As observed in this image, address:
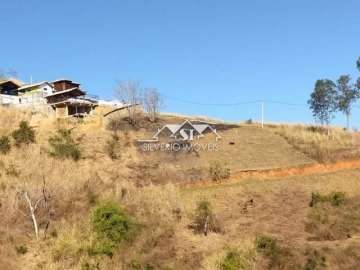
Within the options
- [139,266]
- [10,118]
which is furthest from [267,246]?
[10,118]

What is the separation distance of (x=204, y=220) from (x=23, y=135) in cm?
1509

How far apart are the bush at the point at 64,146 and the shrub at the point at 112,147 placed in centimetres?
194

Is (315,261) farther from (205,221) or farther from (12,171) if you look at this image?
(12,171)

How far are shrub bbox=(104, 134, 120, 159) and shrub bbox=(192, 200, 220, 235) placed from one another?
35.5ft

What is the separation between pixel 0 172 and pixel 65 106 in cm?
1472

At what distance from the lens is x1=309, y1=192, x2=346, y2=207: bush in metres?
23.5

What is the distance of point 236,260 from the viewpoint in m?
18.0

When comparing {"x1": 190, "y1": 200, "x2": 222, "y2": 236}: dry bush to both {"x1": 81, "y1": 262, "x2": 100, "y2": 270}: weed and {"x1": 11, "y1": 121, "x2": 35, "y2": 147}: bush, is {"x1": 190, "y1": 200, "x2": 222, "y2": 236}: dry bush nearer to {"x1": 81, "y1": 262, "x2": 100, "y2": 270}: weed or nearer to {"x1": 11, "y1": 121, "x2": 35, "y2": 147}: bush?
{"x1": 81, "y1": 262, "x2": 100, "y2": 270}: weed

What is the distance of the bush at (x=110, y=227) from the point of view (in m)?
19.8

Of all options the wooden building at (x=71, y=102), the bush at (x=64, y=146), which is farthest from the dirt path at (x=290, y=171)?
the wooden building at (x=71, y=102)

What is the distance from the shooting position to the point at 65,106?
4138cm

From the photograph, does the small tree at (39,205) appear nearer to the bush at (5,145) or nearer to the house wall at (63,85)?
the bush at (5,145)

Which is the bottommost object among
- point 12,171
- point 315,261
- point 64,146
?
point 315,261

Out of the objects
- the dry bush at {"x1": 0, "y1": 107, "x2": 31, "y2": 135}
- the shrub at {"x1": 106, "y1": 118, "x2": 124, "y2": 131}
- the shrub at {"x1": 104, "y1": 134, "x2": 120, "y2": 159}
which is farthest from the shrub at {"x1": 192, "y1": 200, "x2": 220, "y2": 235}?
the dry bush at {"x1": 0, "y1": 107, "x2": 31, "y2": 135}
